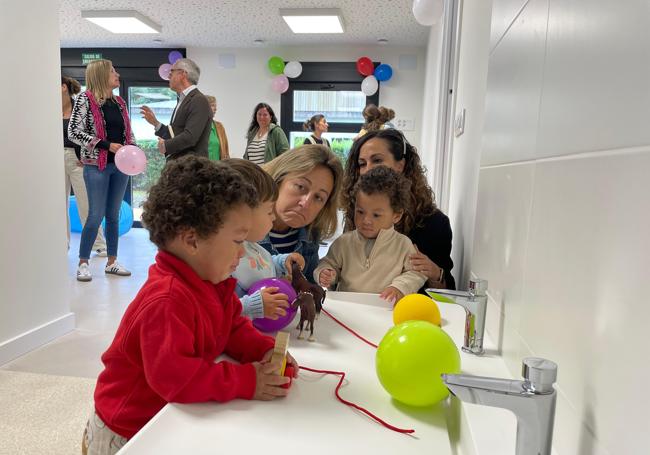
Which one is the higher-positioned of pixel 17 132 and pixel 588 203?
pixel 17 132

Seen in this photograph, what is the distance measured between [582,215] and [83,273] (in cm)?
369

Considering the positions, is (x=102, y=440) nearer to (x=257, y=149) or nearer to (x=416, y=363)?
(x=416, y=363)

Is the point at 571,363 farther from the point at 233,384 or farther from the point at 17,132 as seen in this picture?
the point at 17,132

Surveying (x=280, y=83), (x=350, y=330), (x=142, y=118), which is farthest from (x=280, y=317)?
(x=142, y=118)

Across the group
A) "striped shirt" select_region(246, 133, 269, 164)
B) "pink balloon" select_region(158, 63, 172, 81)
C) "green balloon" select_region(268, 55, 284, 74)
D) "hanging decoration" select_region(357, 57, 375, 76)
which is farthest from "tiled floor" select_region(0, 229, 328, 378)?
"hanging decoration" select_region(357, 57, 375, 76)

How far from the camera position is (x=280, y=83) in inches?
229

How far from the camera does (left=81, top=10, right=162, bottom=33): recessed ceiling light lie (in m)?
4.62

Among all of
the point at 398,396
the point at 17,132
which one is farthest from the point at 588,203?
the point at 17,132

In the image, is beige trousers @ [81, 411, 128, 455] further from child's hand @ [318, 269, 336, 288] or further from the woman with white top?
the woman with white top

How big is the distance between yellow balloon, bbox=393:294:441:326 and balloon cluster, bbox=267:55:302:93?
5307 mm

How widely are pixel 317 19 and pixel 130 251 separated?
3050 millimetres

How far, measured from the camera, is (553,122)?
1.85 ft

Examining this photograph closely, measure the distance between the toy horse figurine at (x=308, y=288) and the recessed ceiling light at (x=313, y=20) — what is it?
3978 mm

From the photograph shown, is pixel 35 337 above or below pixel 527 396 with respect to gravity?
below
